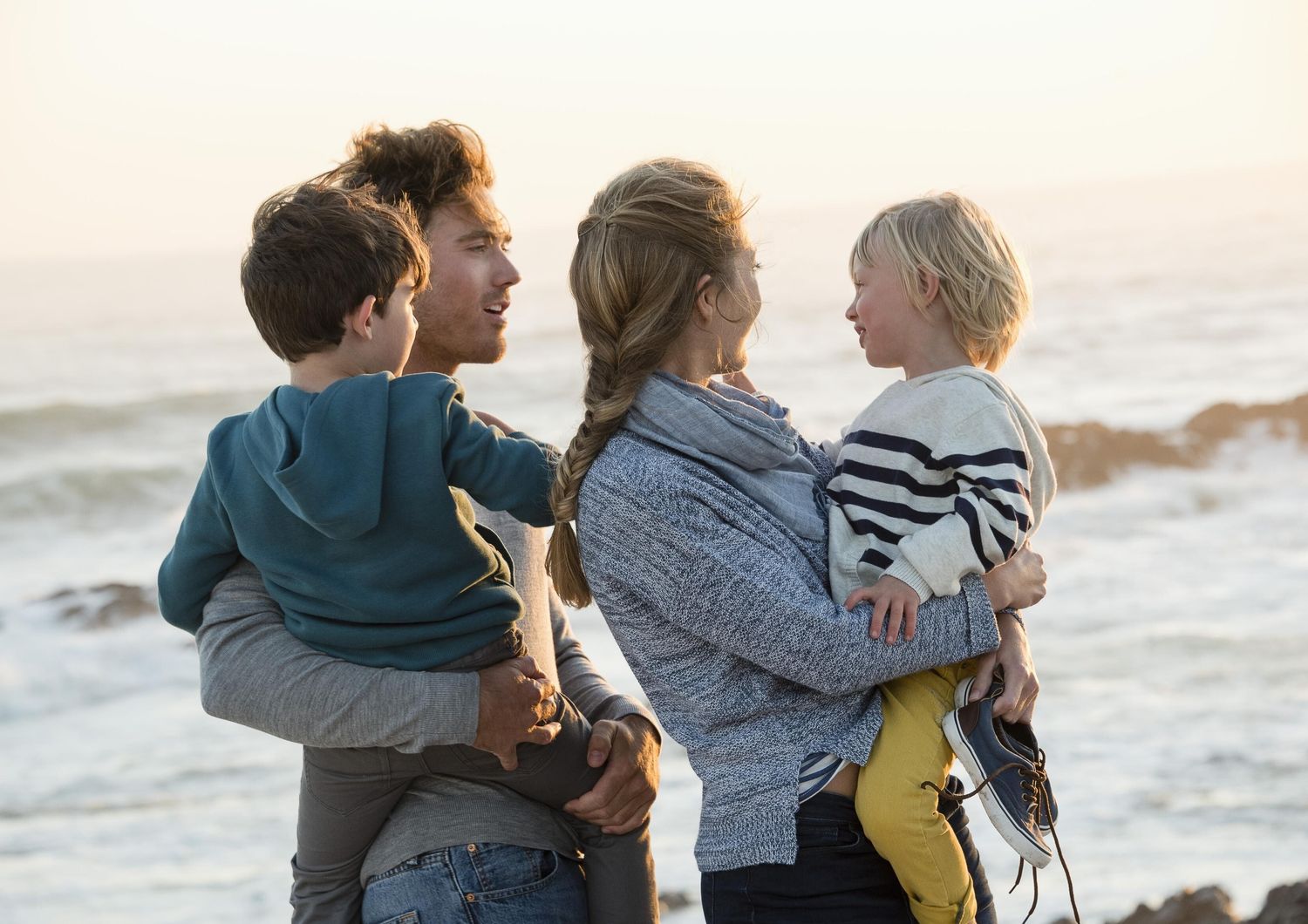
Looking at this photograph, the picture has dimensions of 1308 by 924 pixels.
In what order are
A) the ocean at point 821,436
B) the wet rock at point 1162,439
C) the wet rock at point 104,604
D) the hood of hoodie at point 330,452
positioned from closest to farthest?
the hood of hoodie at point 330,452, the ocean at point 821,436, the wet rock at point 104,604, the wet rock at point 1162,439

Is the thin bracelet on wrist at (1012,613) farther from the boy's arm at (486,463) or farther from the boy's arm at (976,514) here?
the boy's arm at (486,463)

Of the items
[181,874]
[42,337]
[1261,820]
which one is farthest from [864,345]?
[42,337]

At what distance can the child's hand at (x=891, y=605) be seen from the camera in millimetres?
2018

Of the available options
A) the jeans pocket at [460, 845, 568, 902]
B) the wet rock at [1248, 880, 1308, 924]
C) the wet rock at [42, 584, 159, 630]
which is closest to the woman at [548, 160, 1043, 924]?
the jeans pocket at [460, 845, 568, 902]

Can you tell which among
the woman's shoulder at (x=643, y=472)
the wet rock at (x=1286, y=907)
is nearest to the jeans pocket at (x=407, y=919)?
the woman's shoulder at (x=643, y=472)

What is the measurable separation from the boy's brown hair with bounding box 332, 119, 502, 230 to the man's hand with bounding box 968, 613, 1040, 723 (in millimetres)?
1349

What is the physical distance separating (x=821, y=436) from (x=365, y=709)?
47.6ft

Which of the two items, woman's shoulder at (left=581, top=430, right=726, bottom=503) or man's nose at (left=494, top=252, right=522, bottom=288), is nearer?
woman's shoulder at (left=581, top=430, right=726, bottom=503)

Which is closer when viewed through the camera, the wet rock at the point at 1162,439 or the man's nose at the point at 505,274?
the man's nose at the point at 505,274

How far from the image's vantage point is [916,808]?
203cm

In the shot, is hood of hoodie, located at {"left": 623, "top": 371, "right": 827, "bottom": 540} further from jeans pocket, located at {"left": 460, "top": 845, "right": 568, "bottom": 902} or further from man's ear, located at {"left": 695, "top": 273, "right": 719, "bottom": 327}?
jeans pocket, located at {"left": 460, "top": 845, "right": 568, "bottom": 902}

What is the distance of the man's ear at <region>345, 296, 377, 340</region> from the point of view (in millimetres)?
2084

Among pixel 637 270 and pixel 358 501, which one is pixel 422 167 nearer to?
pixel 637 270

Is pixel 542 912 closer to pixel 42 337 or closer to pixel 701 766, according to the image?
pixel 701 766
